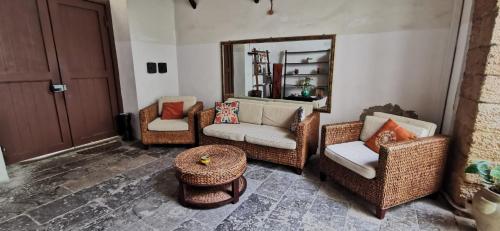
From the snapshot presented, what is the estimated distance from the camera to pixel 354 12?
9.13ft

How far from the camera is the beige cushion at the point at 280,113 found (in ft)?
10.1

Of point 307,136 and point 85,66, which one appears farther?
point 85,66

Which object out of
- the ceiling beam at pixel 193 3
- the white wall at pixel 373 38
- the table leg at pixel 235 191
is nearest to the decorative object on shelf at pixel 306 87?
the white wall at pixel 373 38

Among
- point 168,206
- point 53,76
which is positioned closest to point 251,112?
point 168,206

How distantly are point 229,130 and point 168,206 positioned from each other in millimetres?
1206

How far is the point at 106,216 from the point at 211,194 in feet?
2.85

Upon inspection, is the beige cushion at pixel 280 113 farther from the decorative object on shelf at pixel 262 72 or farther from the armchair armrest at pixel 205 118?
the armchair armrest at pixel 205 118

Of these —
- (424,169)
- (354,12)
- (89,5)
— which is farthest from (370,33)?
(89,5)

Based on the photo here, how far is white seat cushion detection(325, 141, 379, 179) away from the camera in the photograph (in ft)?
6.34

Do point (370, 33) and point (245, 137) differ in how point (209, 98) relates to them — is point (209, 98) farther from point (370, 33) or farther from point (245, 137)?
point (370, 33)

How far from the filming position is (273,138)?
2.70m

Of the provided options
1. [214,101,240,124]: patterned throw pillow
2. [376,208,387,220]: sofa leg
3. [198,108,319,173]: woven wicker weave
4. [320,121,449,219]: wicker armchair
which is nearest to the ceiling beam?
[214,101,240,124]: patterned throw pillow

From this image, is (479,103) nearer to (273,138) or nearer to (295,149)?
(295,149)

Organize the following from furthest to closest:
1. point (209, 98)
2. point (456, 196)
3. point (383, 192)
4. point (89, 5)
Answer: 1. point (209, 98)
2. point (89, 5)
3. point (456, 196)
4. point (383, 192)
